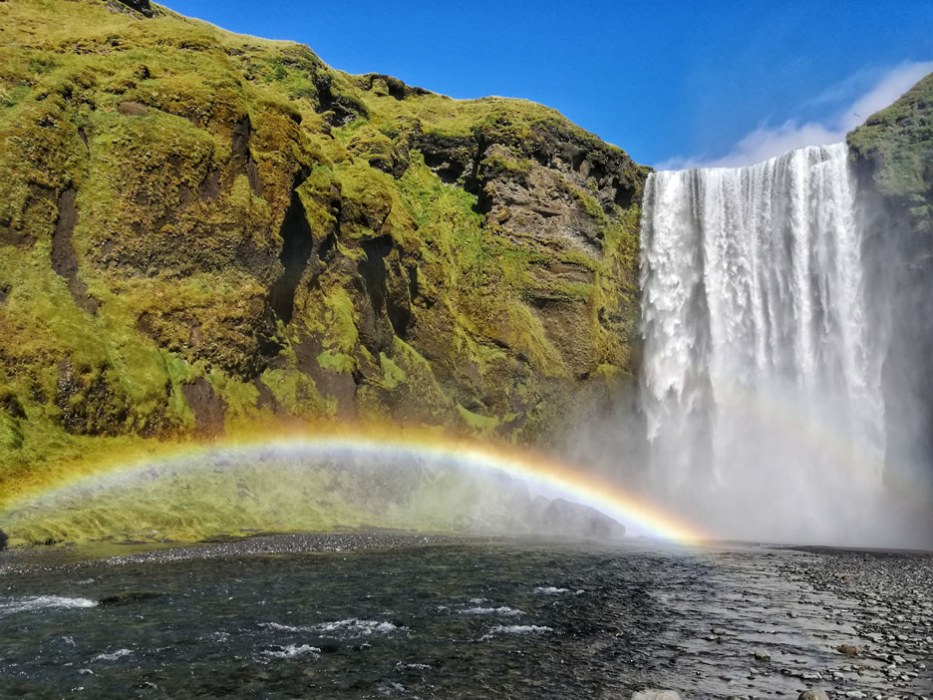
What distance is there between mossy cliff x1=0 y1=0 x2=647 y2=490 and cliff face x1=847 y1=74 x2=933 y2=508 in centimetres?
2174

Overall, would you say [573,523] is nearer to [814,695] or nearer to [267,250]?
[267,250]

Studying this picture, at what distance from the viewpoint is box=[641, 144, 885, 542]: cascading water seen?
5328cm

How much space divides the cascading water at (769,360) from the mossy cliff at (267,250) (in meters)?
6.19

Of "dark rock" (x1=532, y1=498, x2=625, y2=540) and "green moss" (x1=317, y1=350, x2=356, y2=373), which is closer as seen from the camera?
"dark rock" (x1=532, y1=498, x2=625, y2=540)

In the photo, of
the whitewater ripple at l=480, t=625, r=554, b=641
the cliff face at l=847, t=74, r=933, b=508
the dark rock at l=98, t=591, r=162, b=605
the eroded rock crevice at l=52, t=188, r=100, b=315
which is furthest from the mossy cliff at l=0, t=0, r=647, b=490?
the cliff face at l=847, t=74, r=933, b=508

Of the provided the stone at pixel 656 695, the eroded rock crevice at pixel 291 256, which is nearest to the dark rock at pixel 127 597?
the stone at pixel 656 695

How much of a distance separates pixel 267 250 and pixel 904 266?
48.2 meters

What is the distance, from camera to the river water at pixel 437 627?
11.8 meters

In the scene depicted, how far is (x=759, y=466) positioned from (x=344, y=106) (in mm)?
53040

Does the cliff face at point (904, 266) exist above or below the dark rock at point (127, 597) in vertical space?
above

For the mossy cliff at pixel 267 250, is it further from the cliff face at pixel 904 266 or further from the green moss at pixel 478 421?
the cliff face at pixel 904 266

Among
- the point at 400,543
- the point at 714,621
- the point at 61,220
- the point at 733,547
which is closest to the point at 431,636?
the point at 714,621

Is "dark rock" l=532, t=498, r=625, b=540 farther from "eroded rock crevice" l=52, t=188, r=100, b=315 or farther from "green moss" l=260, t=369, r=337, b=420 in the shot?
"eroded rock crevice" l=52, t=188, r=100, b=315

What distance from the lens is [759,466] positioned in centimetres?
5688
